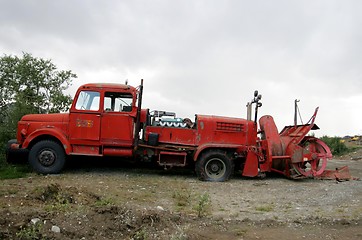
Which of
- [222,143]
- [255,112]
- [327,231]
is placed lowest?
[327,231]

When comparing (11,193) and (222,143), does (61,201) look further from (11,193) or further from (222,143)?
(222,143)

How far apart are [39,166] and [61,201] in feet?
14.4

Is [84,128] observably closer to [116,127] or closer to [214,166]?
[116,127]

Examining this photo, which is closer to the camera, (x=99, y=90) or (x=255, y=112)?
(x=99, y=90)

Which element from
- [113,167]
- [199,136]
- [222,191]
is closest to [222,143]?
[199,136]

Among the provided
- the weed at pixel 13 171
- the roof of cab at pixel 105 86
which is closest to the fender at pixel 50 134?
the weed at pixel 13 171

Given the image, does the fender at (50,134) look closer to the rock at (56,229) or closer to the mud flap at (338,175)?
the rock at (56,229)

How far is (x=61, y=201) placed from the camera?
6156 millimetres

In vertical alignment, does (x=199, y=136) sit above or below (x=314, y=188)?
above

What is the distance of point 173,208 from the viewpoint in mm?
6855

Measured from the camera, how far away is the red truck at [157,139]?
1021 centimetres

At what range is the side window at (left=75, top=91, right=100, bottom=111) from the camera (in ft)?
33.8

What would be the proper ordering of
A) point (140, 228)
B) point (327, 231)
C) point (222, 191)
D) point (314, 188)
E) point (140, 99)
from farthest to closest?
point (140, 99), point (314, 188), point (222, 191), point (327, 231), point (140, 228)

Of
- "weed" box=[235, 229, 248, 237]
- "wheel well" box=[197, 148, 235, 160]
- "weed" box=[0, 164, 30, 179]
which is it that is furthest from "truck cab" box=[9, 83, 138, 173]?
"weed" box=[235, 229, 248, 237]
